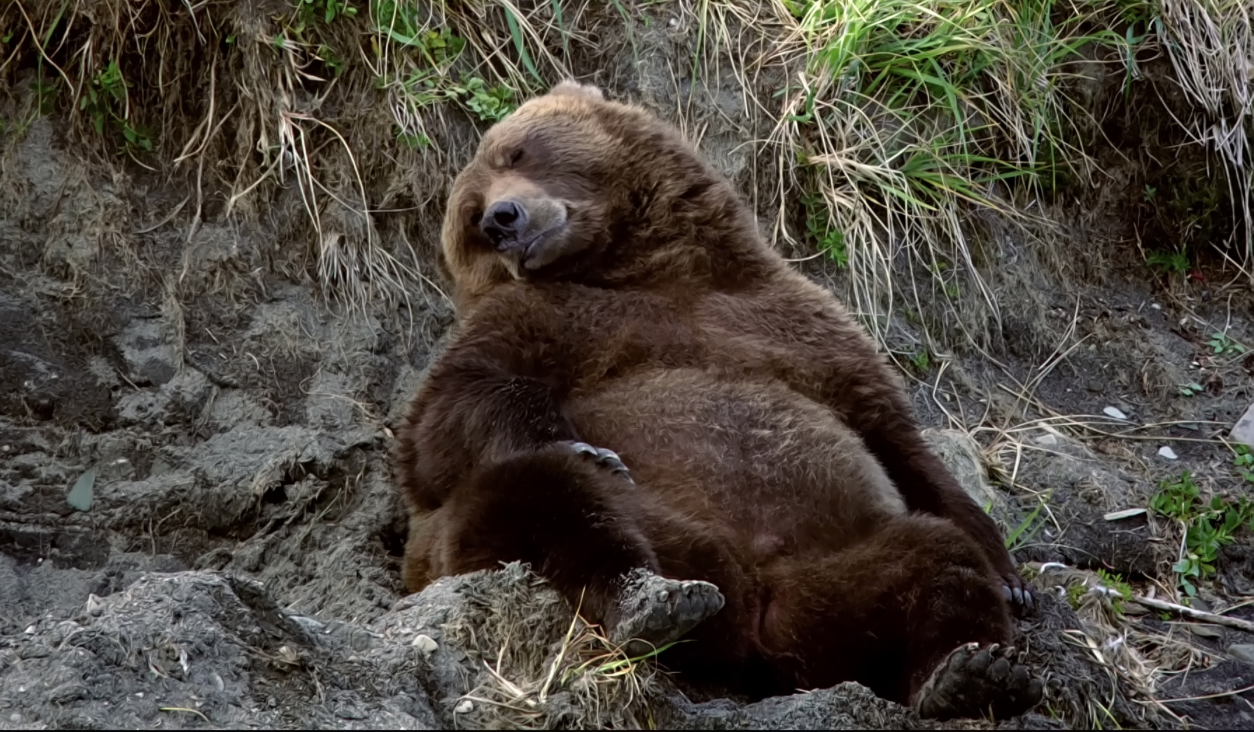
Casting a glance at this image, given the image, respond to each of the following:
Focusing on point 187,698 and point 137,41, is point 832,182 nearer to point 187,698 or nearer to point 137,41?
point 137,41

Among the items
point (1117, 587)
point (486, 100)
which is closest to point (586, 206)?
point (486, 100)

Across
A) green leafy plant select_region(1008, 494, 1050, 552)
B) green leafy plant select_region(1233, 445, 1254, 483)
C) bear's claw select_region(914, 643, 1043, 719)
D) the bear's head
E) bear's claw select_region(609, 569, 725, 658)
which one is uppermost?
the bear's head

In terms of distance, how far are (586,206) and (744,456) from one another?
1.09 metres

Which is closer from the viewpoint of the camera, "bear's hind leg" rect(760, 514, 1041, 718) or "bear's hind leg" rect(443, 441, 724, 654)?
"bear's hind leg" rect(443, 441, 724, 654)

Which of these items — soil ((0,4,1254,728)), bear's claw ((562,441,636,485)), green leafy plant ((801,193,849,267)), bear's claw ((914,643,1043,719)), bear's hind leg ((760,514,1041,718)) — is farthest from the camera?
green leafy plant ((801,193,849,267))

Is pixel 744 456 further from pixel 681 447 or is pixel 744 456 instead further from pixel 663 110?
pixel 663 110

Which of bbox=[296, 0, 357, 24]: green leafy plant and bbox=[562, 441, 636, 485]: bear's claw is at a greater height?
bbox=[296, 0, 357, 24]: green leafy plant

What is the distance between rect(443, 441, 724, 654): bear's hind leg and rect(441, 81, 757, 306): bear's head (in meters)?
0.87

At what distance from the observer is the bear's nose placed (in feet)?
13.8

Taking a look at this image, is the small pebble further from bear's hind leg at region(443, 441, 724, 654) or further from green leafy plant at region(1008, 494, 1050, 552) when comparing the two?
green leafy plant at region(1008, 494, 1050, 552)

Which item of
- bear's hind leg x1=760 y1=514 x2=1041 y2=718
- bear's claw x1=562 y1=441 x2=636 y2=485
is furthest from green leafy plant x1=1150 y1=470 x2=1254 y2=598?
bear's claw x1=562 y1=441 x2=636 y2=485

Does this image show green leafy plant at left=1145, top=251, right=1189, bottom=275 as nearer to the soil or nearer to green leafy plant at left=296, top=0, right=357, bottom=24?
the soil

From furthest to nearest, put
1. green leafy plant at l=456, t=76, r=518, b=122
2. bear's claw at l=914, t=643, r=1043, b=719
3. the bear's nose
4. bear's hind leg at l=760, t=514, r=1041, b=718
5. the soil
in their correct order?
green leafy plant at l=456, t=76, r=518, b=122 → the bear's nose → bear's hind leg at l=760, t=514, r=1041, b=718 → bear's claw at l=914, t=643, r=1043, b=719 → the soil

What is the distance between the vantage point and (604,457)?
11.8ft
